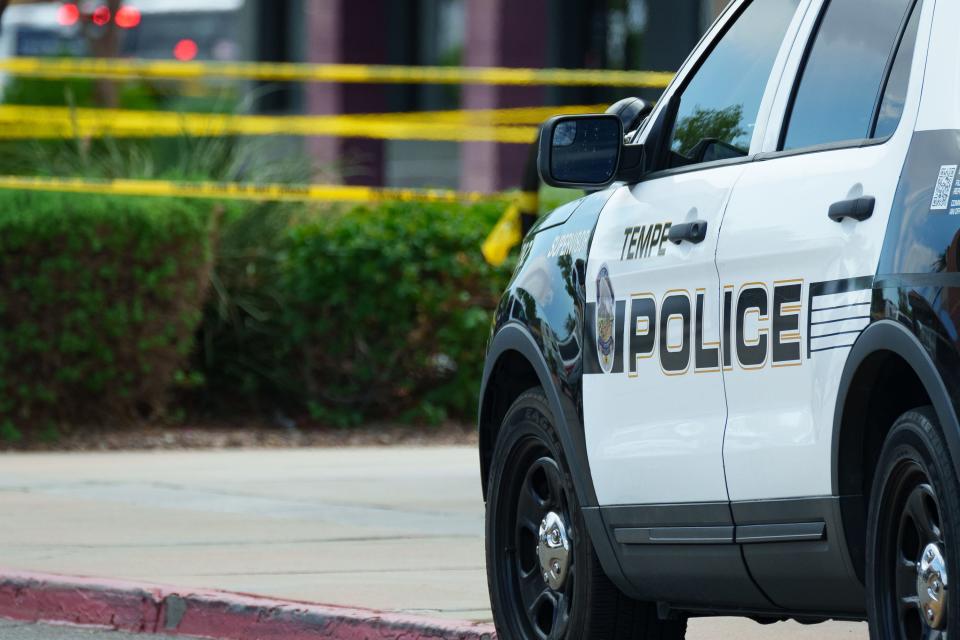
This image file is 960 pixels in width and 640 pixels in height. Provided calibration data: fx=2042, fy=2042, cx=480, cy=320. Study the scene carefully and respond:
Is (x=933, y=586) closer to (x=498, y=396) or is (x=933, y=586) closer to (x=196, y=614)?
(x=498, y=396)

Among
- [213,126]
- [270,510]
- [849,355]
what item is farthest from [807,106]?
[213,126]

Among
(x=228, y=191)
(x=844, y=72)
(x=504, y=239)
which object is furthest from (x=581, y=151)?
(x=228, y=191)

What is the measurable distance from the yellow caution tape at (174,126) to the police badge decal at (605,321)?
7650 mm

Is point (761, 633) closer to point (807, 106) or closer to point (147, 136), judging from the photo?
point (807, 106)

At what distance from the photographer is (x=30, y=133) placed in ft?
46.9

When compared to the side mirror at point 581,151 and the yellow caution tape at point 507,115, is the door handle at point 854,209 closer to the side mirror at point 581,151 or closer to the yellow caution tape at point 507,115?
the side mirror at point 581,151

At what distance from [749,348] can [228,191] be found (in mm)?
8149

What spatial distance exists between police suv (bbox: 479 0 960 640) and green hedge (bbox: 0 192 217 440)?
6.09 metres

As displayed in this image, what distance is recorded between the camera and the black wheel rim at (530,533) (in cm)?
557

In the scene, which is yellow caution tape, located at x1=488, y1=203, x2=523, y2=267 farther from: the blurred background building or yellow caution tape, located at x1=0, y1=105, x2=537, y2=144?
the blurred background building

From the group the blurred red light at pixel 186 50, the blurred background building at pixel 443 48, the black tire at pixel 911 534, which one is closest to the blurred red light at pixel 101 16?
the blurred background building at pixel 443 48

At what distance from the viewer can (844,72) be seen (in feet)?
15.1

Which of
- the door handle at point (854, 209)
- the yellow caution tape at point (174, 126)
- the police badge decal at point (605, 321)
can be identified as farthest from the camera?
the yellow caution tape at point (174, 126)

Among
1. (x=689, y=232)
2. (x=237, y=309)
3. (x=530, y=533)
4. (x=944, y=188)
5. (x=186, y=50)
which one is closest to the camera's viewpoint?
(x=944, y=188)
